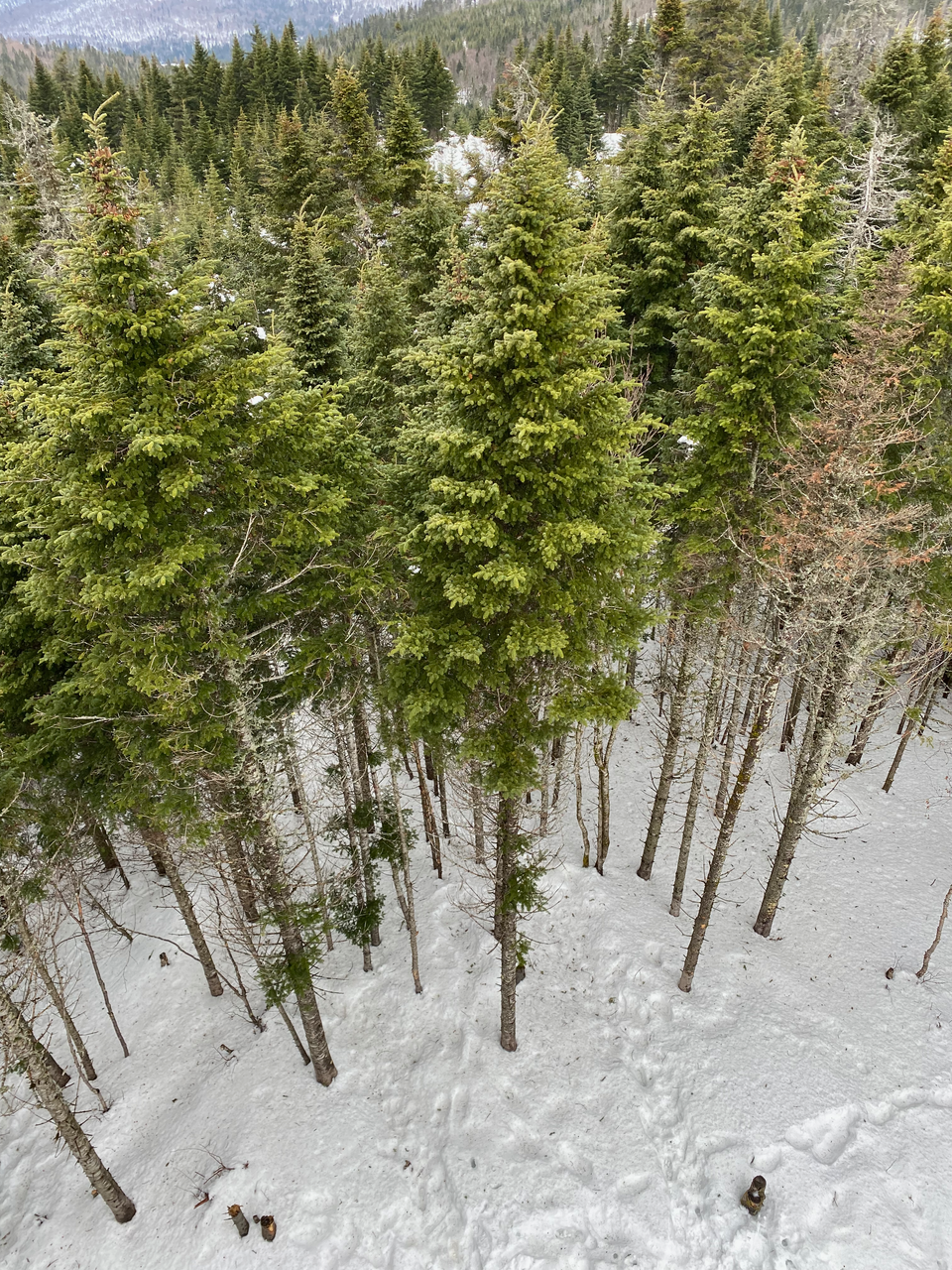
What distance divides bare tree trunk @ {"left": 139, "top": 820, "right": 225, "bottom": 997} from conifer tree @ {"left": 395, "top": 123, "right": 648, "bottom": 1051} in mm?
6147

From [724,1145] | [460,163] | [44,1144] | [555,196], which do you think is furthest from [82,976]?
[460,163]

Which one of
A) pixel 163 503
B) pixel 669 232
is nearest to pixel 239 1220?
pixel 163 503

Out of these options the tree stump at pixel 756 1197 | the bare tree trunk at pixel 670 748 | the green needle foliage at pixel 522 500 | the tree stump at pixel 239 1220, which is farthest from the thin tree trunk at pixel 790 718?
the tree stump at pixel 239 1220

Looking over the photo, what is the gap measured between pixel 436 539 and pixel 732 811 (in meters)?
7.83

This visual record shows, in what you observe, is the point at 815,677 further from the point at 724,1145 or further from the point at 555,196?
the point at 555,196

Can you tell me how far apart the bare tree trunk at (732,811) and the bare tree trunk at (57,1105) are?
1082 centimetres

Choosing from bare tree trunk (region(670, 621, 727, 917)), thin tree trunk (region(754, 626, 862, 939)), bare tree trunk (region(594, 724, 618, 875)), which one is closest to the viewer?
thin tree trunk (region(754, 626, 862, 939))

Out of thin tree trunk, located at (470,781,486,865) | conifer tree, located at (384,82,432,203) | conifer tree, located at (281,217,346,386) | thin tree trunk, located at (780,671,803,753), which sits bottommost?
thin tree trunk, located at (780,671,803,753)

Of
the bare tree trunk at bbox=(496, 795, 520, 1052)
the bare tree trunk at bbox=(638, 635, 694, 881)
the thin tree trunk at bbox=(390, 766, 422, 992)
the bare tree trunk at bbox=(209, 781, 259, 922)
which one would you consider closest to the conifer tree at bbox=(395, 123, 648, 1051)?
the bare tree trunk at bbox=(496, 795, 520, 1052)

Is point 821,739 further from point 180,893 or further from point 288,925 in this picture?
point 180,893

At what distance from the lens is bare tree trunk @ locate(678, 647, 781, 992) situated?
39.8 feet

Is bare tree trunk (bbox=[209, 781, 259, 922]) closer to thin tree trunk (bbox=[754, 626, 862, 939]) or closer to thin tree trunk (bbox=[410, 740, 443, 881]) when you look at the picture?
thin tree trunk (bbox=[410, 740, 443, 881])

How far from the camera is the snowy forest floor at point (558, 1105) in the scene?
1031cm

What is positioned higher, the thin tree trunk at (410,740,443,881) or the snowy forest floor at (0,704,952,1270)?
the thin tree trunk at (410,740,443,881)
